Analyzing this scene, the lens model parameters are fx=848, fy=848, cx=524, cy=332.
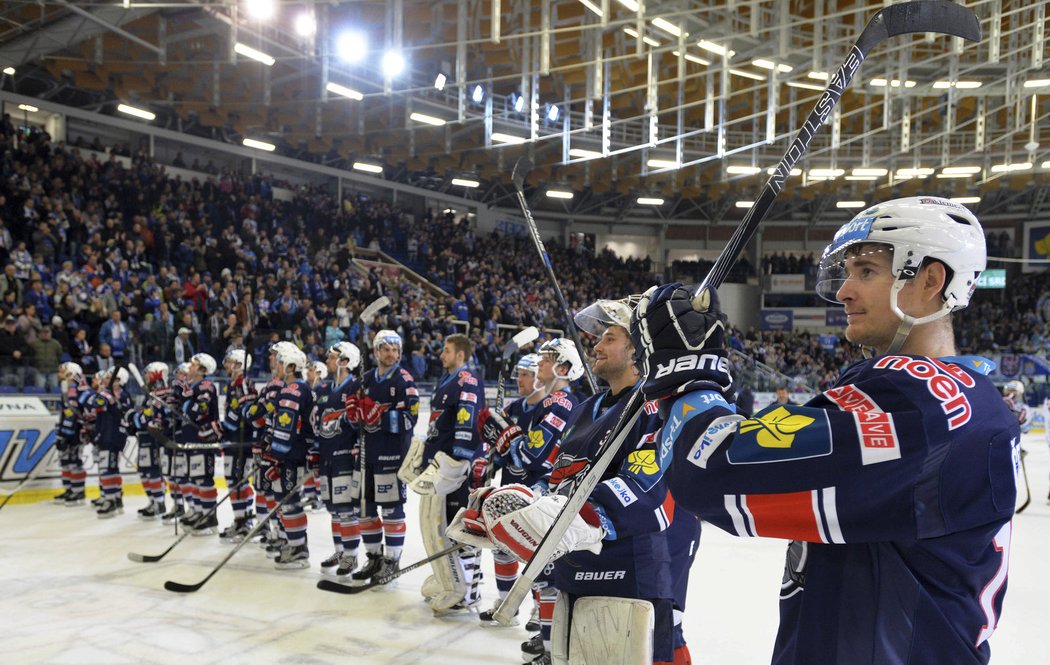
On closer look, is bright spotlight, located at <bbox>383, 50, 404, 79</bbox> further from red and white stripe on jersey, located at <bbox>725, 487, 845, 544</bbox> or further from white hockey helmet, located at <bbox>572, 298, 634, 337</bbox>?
red and white stripe on jersey, located at <bbox>725, 487, 845, 544</bbox>

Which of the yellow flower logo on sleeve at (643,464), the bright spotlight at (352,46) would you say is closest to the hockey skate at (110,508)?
the bright spotlight at (352,46)

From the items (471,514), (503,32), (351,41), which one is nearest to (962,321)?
(503,32)

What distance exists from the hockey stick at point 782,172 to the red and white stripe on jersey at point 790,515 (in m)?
0.51

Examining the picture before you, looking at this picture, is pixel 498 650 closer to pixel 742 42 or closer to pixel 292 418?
pixel 292 418

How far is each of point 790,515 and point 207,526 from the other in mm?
7847

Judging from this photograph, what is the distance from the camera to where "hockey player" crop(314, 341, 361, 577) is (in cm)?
627

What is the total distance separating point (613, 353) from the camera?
2.99 meters

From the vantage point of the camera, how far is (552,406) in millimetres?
4340

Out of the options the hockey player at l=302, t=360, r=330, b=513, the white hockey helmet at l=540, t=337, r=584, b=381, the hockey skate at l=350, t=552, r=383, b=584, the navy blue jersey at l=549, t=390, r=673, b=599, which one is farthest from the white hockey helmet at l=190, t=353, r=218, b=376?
the navy blue jersey at l=549, t=390, r=673, b=599

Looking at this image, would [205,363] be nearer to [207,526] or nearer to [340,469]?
[207,526]

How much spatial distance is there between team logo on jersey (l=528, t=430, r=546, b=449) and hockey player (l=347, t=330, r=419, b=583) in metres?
1.79

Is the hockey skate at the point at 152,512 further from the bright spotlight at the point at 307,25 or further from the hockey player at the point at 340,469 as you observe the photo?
the bright spotlight at the point at 307,25

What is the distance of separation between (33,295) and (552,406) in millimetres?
9811

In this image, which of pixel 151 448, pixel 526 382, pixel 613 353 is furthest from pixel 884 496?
pixel 151 448
